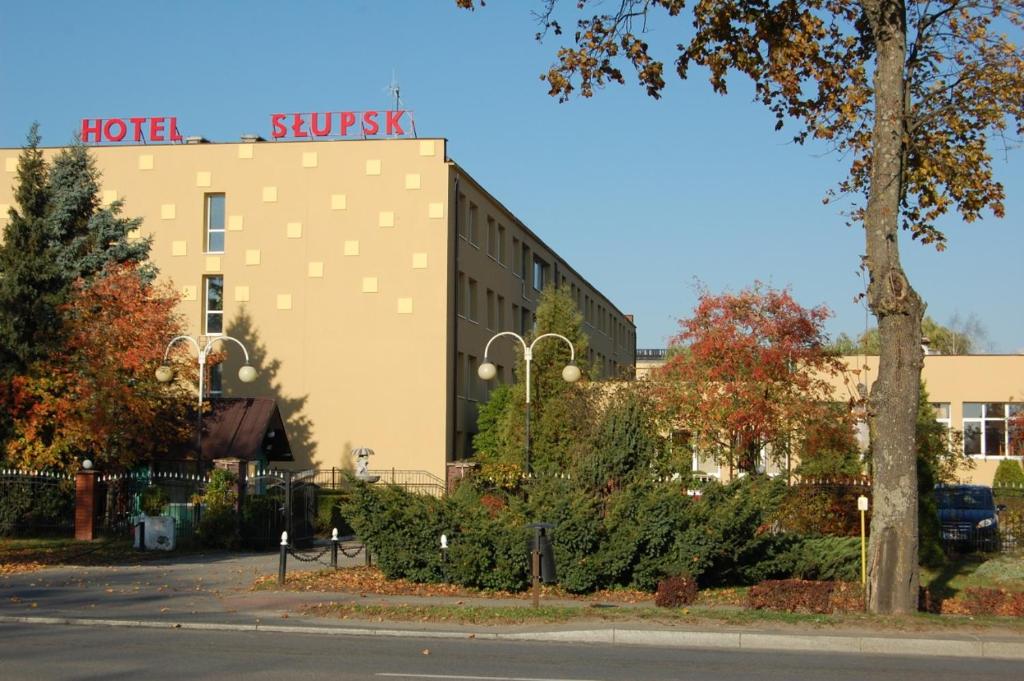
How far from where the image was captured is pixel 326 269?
136 feet

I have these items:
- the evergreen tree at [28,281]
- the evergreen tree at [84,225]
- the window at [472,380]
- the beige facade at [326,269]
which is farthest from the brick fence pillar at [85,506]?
the window at [472,380]

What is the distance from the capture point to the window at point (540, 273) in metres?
56.4

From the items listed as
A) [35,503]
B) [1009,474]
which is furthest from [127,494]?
[1009,474]

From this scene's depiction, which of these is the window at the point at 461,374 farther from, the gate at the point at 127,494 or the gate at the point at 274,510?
the gate at the point at 127,494

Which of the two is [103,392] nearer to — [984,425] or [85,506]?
[85,506]

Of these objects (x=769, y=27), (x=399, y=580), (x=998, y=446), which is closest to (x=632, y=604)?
(x=399, y=580)

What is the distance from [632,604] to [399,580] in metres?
4.21

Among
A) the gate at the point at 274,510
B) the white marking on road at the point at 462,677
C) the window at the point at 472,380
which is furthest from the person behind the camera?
the window at the point at 472,380

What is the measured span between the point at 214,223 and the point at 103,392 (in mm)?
13617

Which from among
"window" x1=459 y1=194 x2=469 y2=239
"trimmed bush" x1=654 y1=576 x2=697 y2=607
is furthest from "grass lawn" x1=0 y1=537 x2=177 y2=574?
"window" x1=459 y1=194 x2=469 y2=239

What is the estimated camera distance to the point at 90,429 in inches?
1187

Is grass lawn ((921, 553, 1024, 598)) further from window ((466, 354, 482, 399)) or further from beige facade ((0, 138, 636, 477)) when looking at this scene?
window ((466, 354, 482, 399))

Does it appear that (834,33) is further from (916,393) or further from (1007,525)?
(1007,525)

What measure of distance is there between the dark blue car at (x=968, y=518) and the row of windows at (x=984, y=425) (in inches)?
910
